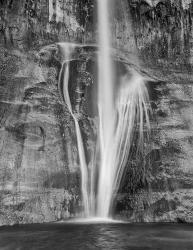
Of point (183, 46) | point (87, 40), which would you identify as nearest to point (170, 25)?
point (183, 46)

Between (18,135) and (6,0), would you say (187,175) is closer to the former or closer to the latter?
(18,135)

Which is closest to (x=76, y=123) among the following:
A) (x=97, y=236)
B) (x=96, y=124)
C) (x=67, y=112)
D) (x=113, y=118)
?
(x=67, y=112)

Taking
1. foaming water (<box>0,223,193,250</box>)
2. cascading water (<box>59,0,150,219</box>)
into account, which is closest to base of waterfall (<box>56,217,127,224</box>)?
cascading water (<box>59,0,150,219</box>)

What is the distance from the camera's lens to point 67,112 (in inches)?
760

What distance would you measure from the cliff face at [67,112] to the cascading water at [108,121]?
1.37 ft

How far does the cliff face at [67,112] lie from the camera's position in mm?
16594

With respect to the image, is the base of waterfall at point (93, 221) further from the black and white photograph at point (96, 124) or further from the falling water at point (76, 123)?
the falling water at point (76, 123)

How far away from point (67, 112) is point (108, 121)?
2161mm

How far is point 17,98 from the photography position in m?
19.4

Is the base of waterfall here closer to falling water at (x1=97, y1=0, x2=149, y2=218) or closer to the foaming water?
falling water at (x1=97, y1=0, x2=149, y2=218)

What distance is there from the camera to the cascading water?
1719cm

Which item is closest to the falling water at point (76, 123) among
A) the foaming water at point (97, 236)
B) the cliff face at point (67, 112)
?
the cliff face at point (67, 112)

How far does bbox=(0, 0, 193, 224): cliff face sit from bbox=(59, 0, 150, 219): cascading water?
1.37 ft

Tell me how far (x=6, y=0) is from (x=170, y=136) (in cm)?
1218
